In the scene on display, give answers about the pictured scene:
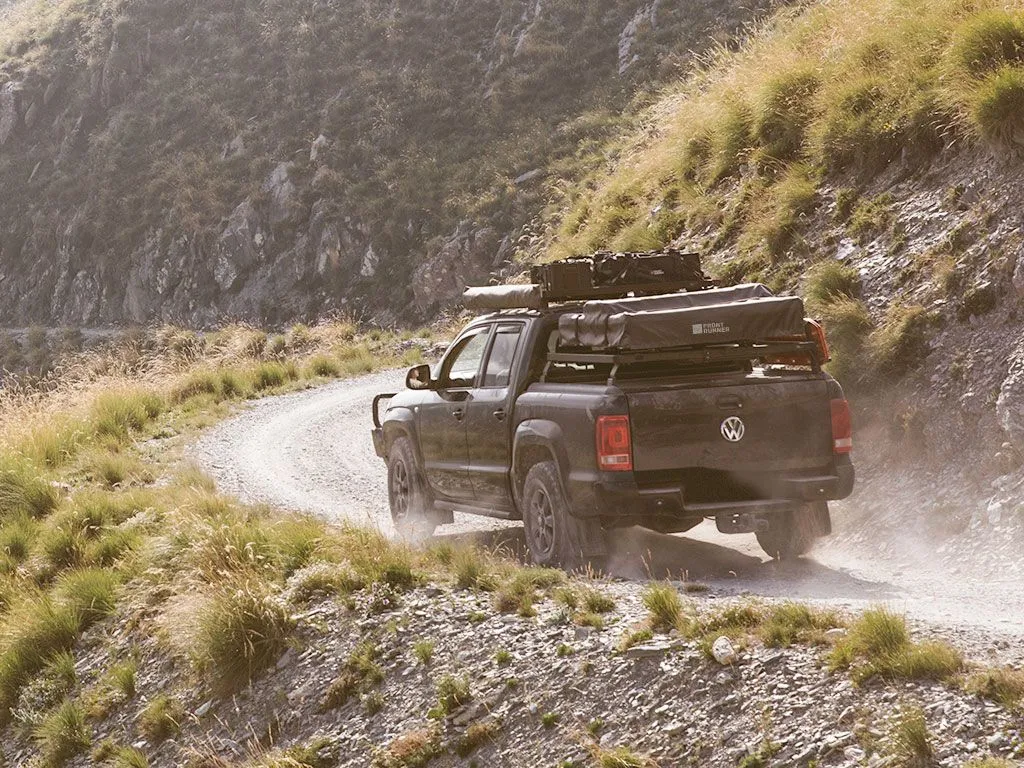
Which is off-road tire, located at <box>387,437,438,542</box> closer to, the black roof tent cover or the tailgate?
the black roof tent cover

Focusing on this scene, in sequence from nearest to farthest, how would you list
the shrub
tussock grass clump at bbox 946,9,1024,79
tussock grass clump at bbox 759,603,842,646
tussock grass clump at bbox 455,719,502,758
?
tussock grass clump at bbox 759,603,842,646 < tussock grass clump at bbox 455,719,502,758 < the shrub < tussock grass clump at bbox 946,9,1024,79

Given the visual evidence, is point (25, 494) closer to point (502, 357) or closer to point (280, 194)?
point (502, 357)

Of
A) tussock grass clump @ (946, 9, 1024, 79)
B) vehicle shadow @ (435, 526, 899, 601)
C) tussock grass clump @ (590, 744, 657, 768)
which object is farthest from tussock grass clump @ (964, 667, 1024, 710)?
tussock grass clump @ (946, 9, 1024, 79)

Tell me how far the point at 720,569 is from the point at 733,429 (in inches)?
47.1

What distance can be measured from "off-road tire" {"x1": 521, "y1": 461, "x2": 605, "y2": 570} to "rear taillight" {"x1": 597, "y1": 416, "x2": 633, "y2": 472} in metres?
0.55

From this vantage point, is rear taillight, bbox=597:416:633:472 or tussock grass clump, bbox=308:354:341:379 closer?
rear taillight, bbox=597:416:633:472

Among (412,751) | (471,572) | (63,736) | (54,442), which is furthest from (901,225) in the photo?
(54,442)

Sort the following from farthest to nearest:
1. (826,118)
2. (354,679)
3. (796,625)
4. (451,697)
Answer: (826,118), (354,679), (451,697), (796,625)

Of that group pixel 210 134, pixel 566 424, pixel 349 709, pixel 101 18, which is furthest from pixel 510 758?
pixel 101 18

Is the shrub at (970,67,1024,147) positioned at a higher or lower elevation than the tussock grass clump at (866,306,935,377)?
higher

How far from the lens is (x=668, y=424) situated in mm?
7953

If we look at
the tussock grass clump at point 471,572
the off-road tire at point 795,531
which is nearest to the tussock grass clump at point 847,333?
the off-road tire at point 795,531

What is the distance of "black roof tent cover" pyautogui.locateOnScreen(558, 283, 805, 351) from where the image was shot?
8.00m

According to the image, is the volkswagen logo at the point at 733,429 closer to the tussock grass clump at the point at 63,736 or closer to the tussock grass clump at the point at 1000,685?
the tussock grass clump at the point at 1000,685
